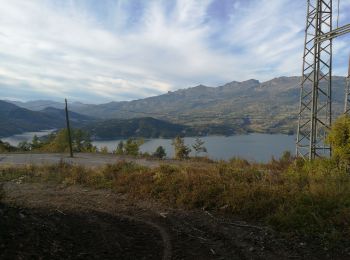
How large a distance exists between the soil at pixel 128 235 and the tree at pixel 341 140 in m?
6.15

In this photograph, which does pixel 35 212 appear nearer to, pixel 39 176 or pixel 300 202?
pixel 300 202

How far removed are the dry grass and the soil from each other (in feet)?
1.75

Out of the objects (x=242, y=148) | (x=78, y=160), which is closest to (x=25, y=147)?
(x=78, y=160)

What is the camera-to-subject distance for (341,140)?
12523mm

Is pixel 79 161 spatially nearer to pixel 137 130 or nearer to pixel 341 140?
pixel 341 140

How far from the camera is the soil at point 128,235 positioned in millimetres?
5766

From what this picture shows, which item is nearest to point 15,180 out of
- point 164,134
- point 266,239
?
point 266,239

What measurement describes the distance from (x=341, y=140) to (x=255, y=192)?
5.22 metres

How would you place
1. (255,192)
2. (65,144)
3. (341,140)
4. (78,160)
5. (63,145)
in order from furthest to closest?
1. (65,144)
2. (63,145)
3. (78,160)
4. (341,140)
5. (255,192)

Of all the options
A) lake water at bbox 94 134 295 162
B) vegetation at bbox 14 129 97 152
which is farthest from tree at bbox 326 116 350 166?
vegetation at bbox 14 129 97 152

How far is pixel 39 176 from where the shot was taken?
14.2 m

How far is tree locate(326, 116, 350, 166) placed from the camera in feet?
40.4

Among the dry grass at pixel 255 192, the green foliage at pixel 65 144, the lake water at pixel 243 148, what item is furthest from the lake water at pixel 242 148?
the dry grass at pixel 255 192

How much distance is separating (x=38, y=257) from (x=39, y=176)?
376 inches
